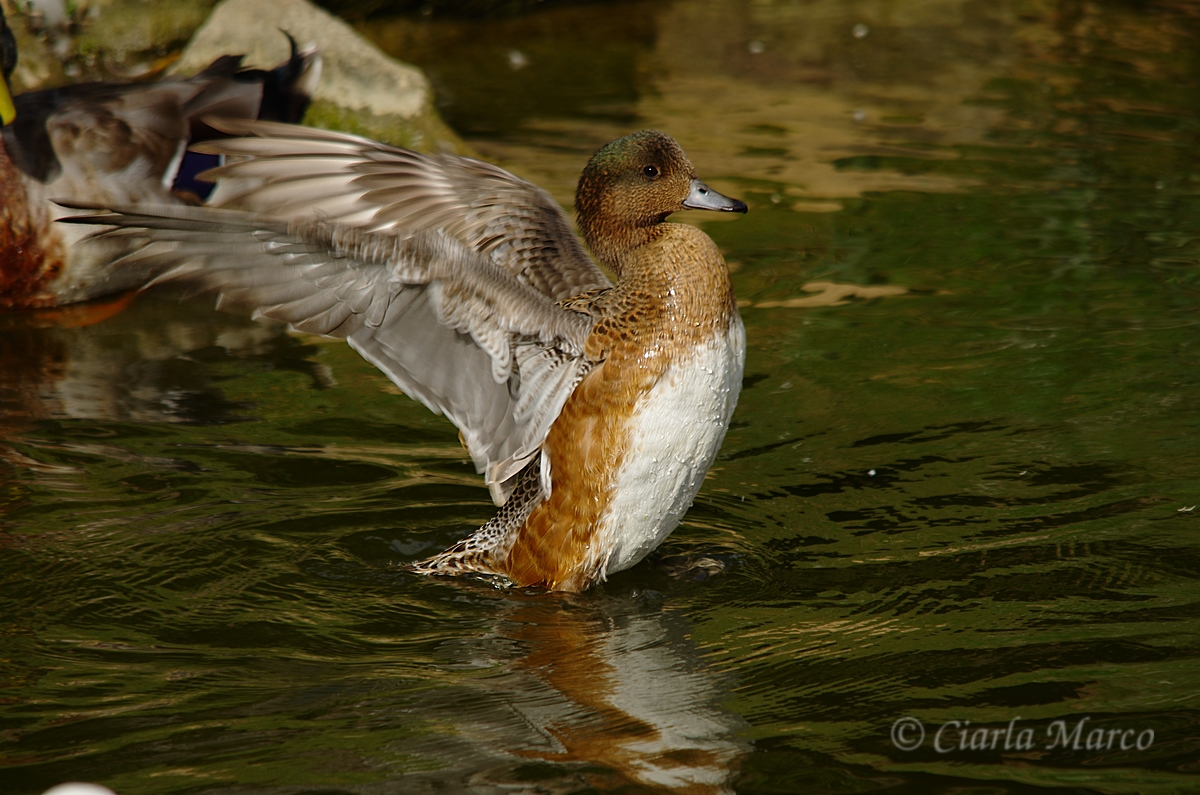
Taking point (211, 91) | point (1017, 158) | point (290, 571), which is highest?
point (211, 91)

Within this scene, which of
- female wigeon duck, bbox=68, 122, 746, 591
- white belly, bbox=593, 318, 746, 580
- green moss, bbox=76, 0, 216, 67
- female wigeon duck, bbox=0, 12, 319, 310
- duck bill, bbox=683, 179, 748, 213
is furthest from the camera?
green moss, bbox=76, 0, 216, 67

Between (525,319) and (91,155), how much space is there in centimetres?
382

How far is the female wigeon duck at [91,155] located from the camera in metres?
6.87

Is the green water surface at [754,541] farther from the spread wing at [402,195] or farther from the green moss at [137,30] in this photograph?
the green moss at [137,30]

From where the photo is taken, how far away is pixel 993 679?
12.0 ft

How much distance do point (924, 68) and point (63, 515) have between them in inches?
305

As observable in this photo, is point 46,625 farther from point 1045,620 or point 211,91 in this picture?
point 211,91

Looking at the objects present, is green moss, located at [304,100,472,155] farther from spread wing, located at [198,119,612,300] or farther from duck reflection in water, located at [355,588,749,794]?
duck reflection in water, located at [355,588,749,794]

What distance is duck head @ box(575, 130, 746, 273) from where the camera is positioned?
4.38 metres

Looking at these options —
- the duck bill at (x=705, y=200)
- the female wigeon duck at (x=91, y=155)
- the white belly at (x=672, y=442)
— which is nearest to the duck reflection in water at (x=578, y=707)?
the white belly at (x=672, y=442)

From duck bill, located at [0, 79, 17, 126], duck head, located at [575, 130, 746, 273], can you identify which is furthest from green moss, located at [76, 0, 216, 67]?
duck head, located at [575, 130, 746, 273]

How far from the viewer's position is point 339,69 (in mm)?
8555

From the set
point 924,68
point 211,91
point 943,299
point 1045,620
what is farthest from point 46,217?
point 924,68

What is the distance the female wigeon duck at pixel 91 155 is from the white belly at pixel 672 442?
360 cm
